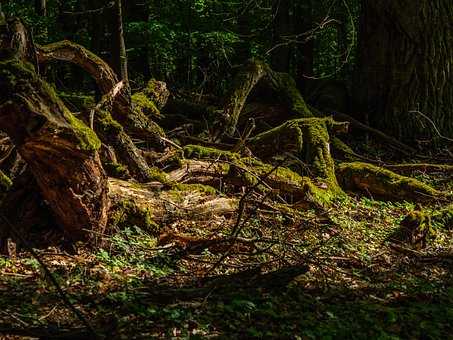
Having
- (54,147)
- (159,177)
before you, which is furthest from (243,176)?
(54,147)

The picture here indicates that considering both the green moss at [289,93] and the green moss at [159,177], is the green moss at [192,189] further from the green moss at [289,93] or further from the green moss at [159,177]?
the green moss at [289,93]

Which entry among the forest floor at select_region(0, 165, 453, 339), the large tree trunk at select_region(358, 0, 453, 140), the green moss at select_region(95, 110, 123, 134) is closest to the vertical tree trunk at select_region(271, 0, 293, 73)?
the large tree trunk at select_region(358, 0, 453, 140)

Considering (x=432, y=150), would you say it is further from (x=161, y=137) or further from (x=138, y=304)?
(x=138, y=304)

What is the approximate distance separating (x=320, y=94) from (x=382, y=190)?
4.11m

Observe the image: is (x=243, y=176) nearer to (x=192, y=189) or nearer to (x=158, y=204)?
(x=192, y=189)

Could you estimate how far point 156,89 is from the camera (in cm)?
839

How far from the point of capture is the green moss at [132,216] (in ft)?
17.2

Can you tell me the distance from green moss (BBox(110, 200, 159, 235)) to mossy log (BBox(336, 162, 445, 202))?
3.79 metres

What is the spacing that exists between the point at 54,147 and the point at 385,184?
5330 mm

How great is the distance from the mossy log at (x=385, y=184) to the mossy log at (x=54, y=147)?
14.6 feet

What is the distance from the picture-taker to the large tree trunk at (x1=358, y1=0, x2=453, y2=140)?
1023 cm

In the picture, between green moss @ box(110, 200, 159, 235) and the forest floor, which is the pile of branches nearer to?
green moss @ box(110, 200, 159, 235)

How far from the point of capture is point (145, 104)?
792 centimetres

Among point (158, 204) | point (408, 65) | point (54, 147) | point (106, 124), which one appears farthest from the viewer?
point (408, 65)
